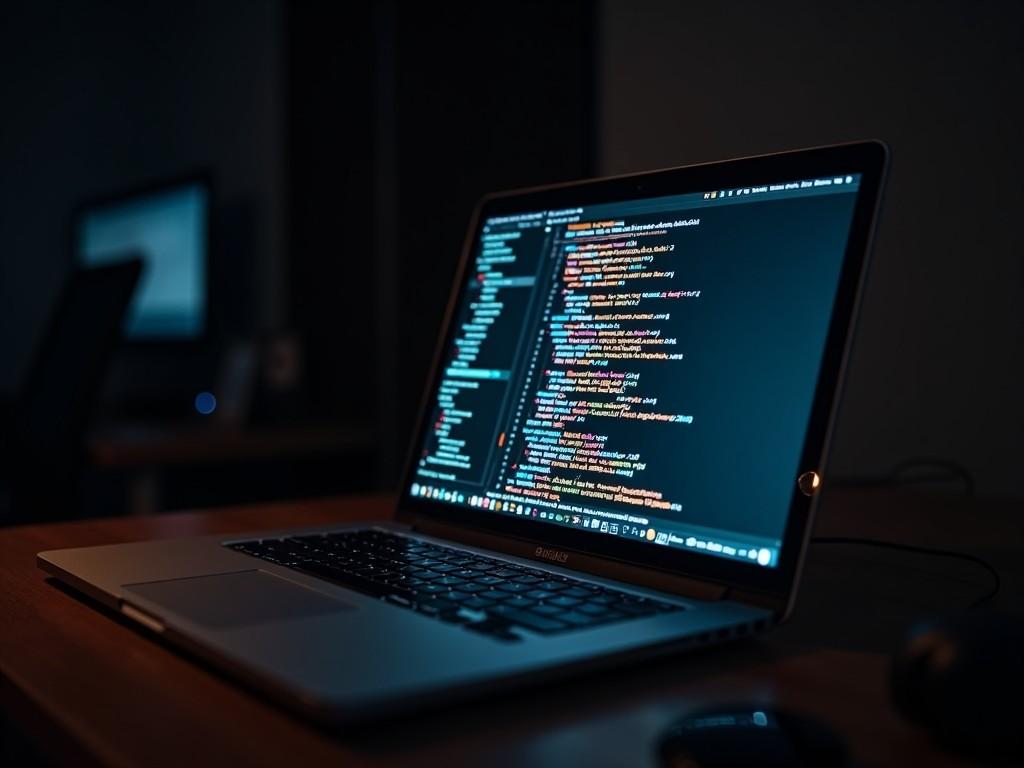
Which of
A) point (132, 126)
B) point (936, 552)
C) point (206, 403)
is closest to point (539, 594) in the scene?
point (936, 552)

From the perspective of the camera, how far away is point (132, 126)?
11.6 feet

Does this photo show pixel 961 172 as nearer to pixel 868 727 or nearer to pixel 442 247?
pixel 868 727

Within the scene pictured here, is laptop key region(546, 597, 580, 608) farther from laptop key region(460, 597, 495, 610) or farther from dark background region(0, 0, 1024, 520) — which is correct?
dark background region(0, 0, 1024, 520)

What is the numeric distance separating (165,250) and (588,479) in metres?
2.47

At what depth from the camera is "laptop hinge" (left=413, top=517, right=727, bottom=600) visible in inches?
24.2

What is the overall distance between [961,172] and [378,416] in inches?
58.7

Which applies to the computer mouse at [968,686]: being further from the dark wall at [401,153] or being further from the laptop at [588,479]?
the dark wall at [401,153]

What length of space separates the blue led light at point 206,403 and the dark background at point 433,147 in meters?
0.07

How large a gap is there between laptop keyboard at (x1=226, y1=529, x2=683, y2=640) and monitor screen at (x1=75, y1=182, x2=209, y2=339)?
2.08m

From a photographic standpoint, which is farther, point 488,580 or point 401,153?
point 401,153

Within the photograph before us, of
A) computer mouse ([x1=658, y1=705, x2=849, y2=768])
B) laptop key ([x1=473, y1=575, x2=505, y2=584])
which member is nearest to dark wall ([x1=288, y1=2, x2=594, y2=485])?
laptop key ([x1=473, y1=575, x2=505, y2=584])

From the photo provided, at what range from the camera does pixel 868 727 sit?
0.44 m

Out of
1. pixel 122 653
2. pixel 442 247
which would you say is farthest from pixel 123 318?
pixel 122 653

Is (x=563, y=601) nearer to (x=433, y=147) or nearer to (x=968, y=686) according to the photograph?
(x=968, y=686)
